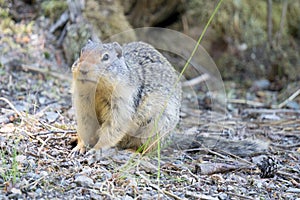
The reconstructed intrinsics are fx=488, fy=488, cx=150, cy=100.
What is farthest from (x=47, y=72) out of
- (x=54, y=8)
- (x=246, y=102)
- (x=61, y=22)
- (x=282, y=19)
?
(x=282, y=19)

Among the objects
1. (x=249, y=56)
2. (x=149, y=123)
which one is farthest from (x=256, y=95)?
(x=149, y=123)

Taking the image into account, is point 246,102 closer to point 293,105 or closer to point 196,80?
point 293,105

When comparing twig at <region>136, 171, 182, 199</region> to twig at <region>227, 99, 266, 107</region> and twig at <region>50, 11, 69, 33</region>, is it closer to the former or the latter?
twig at <region>227, 99, 266, 107</region>

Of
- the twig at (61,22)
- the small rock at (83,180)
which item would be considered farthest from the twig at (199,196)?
the twig at (61,22)

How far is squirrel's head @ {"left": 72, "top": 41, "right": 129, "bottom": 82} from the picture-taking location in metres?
3.69

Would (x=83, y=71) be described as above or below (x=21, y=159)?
above

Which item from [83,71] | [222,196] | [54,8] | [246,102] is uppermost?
[54,8]

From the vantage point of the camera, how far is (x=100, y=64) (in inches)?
149

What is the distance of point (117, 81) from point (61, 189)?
3.56 feet

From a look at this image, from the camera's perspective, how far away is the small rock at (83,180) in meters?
3.43

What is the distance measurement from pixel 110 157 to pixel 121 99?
1.62 feet

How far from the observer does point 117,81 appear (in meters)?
4.02

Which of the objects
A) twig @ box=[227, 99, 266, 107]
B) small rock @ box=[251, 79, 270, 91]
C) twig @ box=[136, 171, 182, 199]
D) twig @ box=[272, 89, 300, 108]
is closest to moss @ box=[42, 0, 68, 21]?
twig @ box=[227, 99, 266, 107]

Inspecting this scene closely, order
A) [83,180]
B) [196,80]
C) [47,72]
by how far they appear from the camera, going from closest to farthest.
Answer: [83,180]
[47,72]
[196,80]
